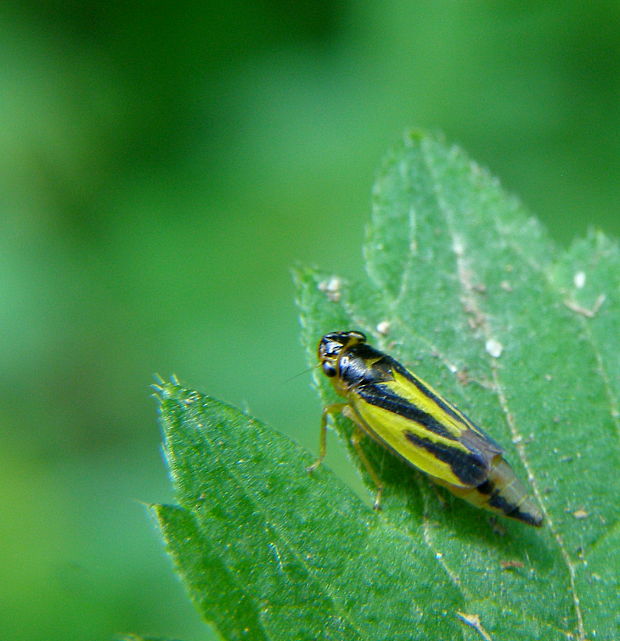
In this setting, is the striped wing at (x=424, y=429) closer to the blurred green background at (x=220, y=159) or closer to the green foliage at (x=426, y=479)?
the green foliage at (x=426, y=479)

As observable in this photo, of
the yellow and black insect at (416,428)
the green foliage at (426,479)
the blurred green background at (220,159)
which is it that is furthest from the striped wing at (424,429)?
the blurred green background at (220,159)

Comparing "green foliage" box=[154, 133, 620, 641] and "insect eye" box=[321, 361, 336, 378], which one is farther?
"insect eye" box=[321, 361, 336, 378]

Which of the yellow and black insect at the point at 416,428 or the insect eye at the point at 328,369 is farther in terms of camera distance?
the insect eye at the point at 328,369

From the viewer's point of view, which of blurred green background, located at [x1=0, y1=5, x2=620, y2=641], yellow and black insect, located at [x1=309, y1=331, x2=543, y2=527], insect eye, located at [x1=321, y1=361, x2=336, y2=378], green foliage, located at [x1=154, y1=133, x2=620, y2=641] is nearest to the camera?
green foliage, located at [x1=154, y1=133, x2=620, y2=641]

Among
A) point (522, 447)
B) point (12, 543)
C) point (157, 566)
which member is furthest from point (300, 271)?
point (12, 543)

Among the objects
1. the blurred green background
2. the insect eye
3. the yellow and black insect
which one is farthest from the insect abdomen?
the blurred green background

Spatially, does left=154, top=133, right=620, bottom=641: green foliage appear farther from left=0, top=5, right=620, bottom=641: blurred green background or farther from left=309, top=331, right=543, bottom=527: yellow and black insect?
left=0, top=5, right=620, bottom=641: blurred green background

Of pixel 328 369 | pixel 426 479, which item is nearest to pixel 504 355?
pixel 426 479

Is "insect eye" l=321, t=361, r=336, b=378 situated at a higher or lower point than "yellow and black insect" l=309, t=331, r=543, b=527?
higher
